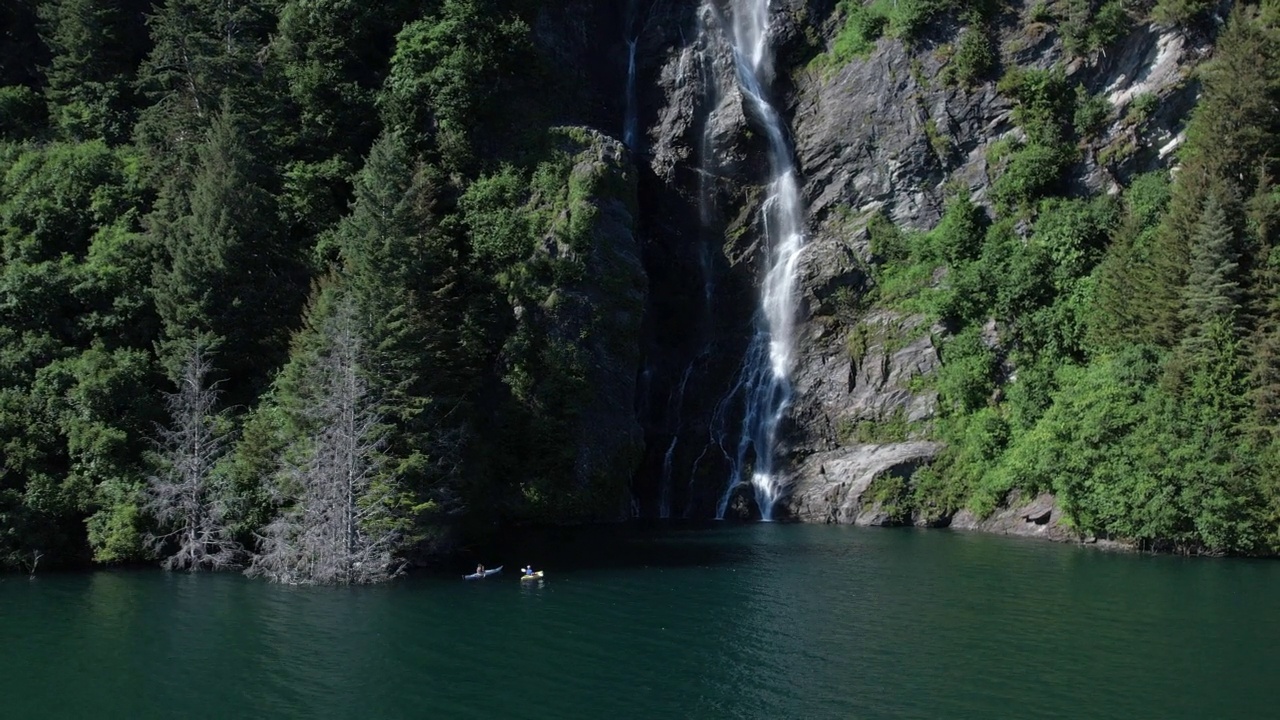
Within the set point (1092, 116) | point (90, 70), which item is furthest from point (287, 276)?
point (1092, 116)

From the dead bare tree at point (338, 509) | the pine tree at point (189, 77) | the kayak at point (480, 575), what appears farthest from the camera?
the pine tree at point (189, 77)

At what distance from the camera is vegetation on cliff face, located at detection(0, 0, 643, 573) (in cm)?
3712

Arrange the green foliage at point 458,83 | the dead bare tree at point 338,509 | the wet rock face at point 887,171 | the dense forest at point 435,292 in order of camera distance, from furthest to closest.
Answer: the green foliage at point 458,83
the wet rock face at point 887,171
the dense forest at point 435,292
the dead bare tree at point 338,509

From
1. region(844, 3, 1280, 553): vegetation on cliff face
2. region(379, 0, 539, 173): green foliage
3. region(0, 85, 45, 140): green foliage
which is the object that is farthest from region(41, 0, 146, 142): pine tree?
region(844, 3, 1280, 553): vegetation on cliff face

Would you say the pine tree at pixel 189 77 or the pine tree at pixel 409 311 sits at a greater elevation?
the pine tree at pixel 189 77

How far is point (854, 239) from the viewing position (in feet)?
187

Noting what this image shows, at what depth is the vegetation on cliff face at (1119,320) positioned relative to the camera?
3856cm

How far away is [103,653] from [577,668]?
12.8 metres

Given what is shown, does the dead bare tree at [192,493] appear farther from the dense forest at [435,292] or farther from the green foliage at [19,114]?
the green foliage at [19,114]

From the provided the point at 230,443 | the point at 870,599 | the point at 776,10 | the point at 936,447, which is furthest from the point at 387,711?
the point at 776,10

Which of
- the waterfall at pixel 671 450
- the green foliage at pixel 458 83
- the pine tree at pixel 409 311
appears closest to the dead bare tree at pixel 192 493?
the pine tree at pixel 409 311

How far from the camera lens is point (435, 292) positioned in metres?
44.0

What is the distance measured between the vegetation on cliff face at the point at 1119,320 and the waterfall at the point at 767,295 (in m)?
5.31

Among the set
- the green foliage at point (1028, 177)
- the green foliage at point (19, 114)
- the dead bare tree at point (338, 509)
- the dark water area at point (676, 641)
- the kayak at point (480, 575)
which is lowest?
the dark water area at point (676, 641)
